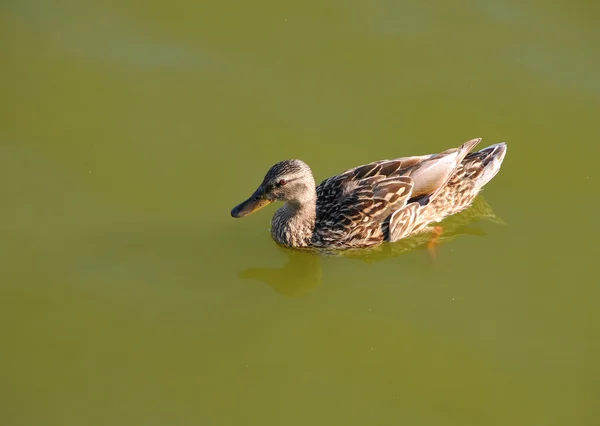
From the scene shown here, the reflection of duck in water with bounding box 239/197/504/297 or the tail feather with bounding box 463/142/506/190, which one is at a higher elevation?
the tail feather with bounding box 463/142/506/190

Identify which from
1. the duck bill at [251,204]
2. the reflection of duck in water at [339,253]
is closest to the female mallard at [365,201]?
the duck bill at [251,204]

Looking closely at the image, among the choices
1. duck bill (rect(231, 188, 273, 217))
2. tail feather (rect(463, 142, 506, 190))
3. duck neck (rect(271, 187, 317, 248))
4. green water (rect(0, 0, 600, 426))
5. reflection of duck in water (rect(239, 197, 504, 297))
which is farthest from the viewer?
tail feather (rect(463, 142, 506, 190))

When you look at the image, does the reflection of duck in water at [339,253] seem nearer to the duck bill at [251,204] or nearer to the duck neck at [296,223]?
the duck neck at [296,223]

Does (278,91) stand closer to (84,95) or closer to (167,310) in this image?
(84,95)

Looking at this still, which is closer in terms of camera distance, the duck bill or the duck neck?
the duck bill

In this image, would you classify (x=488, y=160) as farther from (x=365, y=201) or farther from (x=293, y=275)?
(x=293, y=275)

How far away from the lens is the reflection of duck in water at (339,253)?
6.95m

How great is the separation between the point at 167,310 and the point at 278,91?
2.94 meters

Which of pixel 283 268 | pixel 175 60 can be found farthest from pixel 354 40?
pixel 283 268

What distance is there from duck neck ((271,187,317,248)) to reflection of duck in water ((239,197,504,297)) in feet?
0.56

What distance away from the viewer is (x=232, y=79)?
840cm

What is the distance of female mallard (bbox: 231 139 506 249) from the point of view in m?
6.95

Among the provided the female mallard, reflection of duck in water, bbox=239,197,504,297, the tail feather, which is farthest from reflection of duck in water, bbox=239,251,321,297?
the tail feather

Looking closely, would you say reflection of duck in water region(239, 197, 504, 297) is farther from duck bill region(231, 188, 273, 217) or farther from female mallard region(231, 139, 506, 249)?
duck bill region(231, 188, 273, 217)
